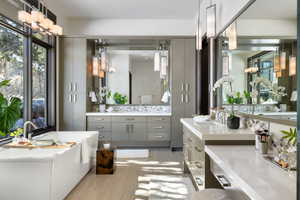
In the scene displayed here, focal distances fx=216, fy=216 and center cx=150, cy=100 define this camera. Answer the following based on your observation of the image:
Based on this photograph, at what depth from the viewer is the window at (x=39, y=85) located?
12.7 ft

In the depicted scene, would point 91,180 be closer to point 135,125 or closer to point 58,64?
point 135,125

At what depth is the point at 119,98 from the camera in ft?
17.5

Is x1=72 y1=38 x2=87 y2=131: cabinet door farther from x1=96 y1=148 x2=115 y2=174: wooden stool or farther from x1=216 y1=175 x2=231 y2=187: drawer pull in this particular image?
x1=216 y1=175 x2=231 y2=187: drawer pull

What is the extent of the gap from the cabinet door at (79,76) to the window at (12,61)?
1.26 m

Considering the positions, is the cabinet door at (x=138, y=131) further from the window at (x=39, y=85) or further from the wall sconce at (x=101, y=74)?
the window at (x=39, y=85)

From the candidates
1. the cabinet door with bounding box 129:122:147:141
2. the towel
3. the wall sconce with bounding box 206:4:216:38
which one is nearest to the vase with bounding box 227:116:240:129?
the wall sconce with bounding box 206:4:216:38

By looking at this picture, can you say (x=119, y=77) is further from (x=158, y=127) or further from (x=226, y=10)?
(x=226, y=10)

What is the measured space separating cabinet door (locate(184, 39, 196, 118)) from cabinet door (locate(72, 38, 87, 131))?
7.17 feet

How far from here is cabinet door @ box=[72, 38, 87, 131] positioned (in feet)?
15.4

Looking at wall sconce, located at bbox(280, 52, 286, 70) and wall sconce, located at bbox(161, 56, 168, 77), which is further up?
wall sconce, located at bbox(161, 56, 168, 77)

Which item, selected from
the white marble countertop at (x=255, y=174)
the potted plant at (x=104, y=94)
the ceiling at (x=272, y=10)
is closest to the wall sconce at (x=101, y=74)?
the potted plant at (x=104, y=94)

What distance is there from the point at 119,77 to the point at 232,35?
3229 mm

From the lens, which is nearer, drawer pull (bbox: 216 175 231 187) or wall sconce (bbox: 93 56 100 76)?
drawer pull (bbox: 216 175 231 187)

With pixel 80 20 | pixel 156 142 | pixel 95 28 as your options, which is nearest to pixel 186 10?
pixel 95 28
